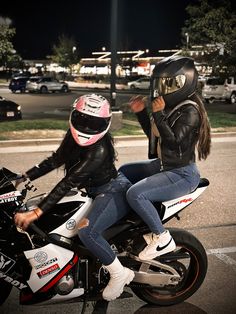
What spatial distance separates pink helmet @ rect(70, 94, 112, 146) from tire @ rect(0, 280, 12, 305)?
134 centimetres

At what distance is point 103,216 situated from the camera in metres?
3.17

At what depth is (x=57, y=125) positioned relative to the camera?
570 inches

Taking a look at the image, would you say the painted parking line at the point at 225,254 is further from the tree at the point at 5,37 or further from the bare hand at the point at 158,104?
the tree at the point at 5,37

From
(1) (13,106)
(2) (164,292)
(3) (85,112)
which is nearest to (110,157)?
(3) (85,112)

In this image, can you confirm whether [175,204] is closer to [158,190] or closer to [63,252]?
[158,190]

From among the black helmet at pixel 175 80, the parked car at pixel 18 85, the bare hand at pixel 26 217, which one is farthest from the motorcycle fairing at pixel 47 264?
the parked car at pixel 18 85

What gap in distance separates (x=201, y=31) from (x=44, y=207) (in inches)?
753

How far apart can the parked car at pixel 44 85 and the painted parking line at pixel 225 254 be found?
107 ft

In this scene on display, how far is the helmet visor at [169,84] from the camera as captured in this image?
3.39 m

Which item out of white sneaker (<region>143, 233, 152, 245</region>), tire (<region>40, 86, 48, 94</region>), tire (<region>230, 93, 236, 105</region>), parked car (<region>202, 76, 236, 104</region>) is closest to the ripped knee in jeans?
white sneaker (<region>143, 233, 152, 245</region>)

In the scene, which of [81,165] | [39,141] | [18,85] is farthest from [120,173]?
[18,85]

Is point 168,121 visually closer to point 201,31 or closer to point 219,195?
point 219,195

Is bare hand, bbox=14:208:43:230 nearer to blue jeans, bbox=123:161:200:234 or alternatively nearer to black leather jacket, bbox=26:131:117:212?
black leather jacket, bbox=26:131:117:212

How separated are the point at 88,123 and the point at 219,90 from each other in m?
25.1
